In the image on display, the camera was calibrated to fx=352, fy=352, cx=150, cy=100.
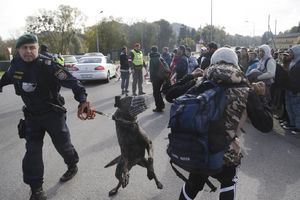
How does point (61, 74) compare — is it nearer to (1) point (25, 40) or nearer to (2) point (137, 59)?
(1) point (25, 40)

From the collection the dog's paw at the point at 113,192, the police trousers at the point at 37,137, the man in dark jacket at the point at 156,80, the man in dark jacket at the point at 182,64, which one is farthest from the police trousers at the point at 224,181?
the man in dark jacket at the point at 182,64

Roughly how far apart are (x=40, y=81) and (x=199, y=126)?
2132mm

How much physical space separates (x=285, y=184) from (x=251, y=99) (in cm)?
229

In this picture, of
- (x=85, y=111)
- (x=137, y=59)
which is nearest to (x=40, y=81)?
(x=85, y=111)

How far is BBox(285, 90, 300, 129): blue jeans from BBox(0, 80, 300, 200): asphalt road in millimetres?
329

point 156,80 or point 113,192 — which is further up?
point 156,80

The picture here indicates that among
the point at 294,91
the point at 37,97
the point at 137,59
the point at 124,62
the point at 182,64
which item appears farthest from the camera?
the point at 124,62

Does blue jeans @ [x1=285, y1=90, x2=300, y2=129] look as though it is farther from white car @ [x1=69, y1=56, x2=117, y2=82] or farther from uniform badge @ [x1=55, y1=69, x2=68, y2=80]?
white car @ [x1=69, y1=56, x2=117, y2=82]

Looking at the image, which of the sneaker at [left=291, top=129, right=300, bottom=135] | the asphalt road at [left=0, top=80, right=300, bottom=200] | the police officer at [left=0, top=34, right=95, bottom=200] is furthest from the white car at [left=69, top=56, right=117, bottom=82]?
the police officer at [left=0, top=34, right=95, bottom=200]

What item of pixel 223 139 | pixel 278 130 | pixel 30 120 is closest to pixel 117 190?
pixel 30 120

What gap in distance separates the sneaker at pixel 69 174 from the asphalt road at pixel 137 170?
68 millimetres

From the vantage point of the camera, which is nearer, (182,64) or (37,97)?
(37,97)

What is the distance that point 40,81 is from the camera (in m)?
3.90

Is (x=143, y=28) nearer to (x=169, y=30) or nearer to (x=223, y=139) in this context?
(x=169, y=30)
